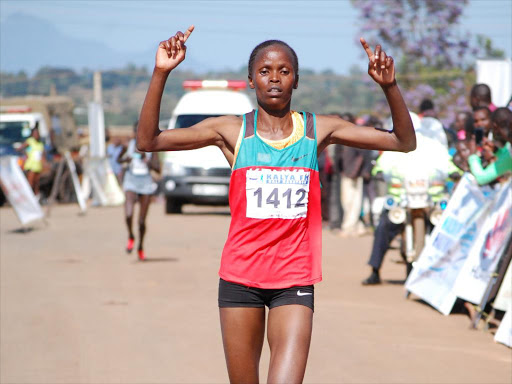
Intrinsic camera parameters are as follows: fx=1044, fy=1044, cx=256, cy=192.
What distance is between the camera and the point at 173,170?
72.5 ft

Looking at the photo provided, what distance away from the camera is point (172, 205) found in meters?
23.5

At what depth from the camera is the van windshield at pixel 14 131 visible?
28.8 meters

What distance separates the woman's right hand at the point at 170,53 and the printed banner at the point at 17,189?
14.5 metres

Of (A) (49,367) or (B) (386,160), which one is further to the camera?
(B) (386,160)

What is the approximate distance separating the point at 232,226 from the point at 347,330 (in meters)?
4.38

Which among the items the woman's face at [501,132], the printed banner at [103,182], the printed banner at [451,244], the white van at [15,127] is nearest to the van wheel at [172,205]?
the printed banner at [103,182]

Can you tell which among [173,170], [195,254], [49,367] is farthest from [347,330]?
[173,170]

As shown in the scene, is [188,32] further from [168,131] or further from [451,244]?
[451,244]

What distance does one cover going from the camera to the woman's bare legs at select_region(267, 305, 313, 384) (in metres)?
4.50

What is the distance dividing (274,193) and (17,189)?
1484cm

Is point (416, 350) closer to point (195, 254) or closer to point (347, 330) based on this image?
point (347, 330)

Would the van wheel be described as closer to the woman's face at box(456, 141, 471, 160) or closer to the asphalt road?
the asphalt road

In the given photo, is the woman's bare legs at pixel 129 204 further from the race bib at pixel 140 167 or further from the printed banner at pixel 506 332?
the printed banner at pixel 506 332

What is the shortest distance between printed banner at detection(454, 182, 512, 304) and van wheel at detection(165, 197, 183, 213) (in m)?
13.9
